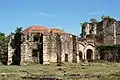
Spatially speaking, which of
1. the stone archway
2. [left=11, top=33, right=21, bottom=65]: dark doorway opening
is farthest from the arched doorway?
[left=11, top=33, right=21, bottom=65]: dark doorway opening

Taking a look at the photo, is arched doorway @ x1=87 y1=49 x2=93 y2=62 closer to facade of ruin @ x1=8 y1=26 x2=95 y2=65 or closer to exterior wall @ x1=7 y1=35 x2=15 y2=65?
facade of ruin @ x1=8 y1=26 x2=95 y2=65

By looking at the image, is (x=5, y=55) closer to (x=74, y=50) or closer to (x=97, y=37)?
(x=74, y=50)

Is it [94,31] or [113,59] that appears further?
[94,31]

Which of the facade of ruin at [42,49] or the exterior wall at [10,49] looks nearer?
the facade of ruin at [42,49]

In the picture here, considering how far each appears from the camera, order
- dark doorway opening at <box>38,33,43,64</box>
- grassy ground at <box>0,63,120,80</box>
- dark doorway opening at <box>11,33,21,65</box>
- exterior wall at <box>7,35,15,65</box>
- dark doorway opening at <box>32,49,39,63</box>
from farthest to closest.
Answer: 1. exterior wall at <box>7,35,15,65</box>
2. dark doorway opening at <box>11,33,21,65</box>
3. dark doorway opening at <box>32,49,39,63</box>
4. dark doorway opening at <box>38,33,43,64</box>
5. grassy ground at <box>0,63,120,80</box>

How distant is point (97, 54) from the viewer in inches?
2120

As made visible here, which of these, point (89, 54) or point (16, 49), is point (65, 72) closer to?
point (16, 49)

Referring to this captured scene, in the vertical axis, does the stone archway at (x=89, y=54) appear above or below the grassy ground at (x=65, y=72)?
above

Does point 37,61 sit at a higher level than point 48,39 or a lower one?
lower

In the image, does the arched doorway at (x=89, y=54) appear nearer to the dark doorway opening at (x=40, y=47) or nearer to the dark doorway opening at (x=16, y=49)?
the dark doorway opening at (x=40, y=47)

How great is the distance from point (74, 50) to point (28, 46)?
7950mm

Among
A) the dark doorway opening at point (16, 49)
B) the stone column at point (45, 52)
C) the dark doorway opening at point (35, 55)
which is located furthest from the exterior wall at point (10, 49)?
the stone column at point (45, 52)

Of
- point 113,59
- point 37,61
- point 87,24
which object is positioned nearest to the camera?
point 37,61

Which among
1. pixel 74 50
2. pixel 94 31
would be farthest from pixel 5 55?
pixel 94 31
